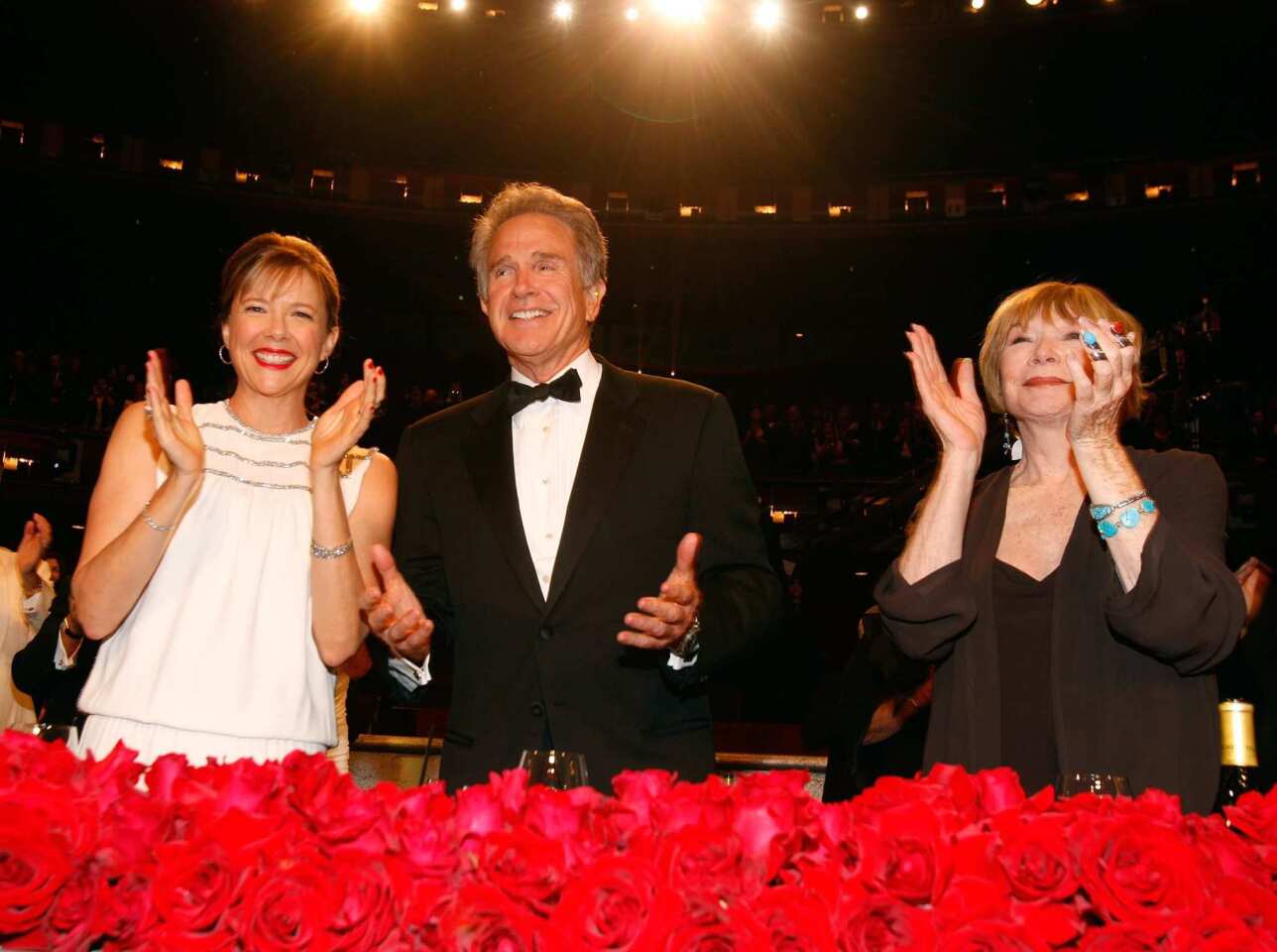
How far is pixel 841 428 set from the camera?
1341 cm

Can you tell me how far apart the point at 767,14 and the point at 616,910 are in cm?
1523

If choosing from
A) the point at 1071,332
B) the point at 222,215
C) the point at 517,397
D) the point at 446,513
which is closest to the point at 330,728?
the point at 446,513

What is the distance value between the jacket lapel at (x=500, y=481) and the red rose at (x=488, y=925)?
3.78ft

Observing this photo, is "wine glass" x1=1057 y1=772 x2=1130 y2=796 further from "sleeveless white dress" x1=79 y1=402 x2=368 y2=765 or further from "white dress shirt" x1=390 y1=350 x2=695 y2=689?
"sleeveless white dress" x1=79 y1=402 x2=368 y2=765

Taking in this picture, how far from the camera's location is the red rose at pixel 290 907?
91cm

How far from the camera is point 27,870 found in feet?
3.22

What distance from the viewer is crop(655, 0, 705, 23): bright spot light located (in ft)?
46.4

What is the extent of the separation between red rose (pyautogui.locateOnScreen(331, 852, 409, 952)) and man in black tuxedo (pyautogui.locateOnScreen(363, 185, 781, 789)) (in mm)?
829

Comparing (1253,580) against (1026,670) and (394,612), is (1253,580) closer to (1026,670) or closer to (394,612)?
(1026,670)

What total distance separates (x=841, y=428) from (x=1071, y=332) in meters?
11.5

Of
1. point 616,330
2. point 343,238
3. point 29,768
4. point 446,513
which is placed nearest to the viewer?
point 29,768

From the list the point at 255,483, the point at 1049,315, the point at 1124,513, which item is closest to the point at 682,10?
the point at 1049,315

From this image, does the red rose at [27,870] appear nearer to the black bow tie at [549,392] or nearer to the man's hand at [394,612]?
the man's hand at [394,612]

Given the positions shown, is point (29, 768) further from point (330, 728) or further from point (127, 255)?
point (127, 255)
